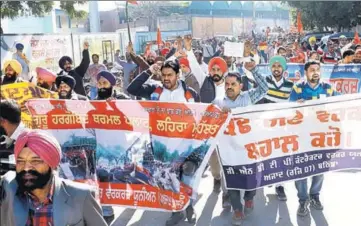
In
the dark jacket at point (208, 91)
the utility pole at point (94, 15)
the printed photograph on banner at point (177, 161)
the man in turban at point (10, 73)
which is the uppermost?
the utility pole at point (94, 15)

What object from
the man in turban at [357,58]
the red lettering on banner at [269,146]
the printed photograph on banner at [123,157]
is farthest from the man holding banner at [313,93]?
the man in turban at [357,58]

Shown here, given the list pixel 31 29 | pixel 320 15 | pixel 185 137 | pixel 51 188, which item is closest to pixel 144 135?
pixel 185 137

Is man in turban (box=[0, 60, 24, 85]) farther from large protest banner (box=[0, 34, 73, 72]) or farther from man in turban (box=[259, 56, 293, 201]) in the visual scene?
large protest banner (box=[0, 34, 73, 72])

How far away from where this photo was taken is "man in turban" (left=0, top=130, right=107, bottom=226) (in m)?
2.23

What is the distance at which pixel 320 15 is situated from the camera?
3441 cm

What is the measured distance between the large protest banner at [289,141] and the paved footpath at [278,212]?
1.49 feet

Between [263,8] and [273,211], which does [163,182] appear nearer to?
[273,211]

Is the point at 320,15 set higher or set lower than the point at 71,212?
higher

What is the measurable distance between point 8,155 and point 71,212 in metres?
1.33

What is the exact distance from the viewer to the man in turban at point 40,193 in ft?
7.31

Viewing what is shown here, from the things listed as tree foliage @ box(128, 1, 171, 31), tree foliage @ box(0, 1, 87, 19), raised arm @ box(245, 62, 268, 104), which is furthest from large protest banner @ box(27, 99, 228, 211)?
tree foliage @ box(128, 1, 171, 31)

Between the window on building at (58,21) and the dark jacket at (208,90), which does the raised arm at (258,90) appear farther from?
the window on building at (58,21)

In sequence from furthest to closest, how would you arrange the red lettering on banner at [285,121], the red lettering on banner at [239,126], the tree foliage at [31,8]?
1. the tree foliage at [31,8]
2. the red lettering on banner at [285,121]
3. the red lettering on banner at [239,126]

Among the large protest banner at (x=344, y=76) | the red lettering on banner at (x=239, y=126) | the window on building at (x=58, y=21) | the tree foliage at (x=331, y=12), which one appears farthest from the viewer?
the window on building at (x=58, y=21)
